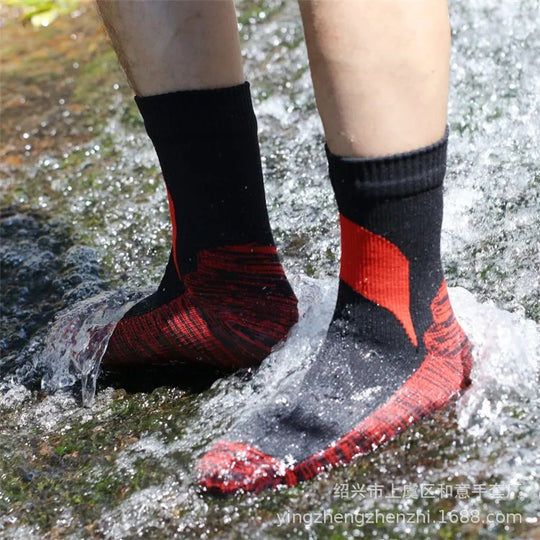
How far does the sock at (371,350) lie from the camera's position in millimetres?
1120

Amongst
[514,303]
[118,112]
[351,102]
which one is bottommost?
[514,303]

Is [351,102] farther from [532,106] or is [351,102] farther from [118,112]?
[118,112]

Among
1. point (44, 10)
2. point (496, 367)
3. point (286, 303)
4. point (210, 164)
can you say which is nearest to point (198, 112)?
point (210, 164)

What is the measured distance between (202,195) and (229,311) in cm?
19

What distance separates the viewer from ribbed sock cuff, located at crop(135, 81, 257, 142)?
1.28 meters

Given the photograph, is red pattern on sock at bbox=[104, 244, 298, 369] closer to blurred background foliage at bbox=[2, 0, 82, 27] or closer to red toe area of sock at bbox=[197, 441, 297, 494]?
red toe area of sock at bbox=[197, 441, 297, 494]

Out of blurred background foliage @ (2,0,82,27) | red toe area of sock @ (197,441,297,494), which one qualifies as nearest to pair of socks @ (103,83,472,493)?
red toe area of sock @ (197,441,297,494)

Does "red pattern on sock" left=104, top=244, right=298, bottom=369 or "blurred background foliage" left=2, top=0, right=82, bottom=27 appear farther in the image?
"blurred background foliage" left=2, top=0, right=82, bottom=27

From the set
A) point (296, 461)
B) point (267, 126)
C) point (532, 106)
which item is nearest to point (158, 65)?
point (296, 461)

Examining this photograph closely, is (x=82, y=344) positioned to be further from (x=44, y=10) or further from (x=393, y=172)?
(x=44, y=10)

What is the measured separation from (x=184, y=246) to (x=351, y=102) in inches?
17.4

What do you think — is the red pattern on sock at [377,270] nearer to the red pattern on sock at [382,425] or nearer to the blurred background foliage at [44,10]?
A: the red pattern on sock at [382,425]

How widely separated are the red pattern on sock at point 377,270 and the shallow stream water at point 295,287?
15cm

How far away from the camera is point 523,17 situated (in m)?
2.45
